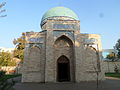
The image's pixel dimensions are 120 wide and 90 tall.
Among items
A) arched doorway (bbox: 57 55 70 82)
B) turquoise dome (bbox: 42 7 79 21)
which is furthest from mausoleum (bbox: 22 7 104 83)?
turquoise dome (bbox: 42 7 79 21)

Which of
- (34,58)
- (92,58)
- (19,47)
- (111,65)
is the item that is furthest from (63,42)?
(111,65)

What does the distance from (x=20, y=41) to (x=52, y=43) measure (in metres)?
17.8

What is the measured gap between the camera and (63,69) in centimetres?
1447

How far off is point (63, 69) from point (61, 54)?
220 centimetres

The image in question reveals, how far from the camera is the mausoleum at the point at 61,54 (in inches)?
493

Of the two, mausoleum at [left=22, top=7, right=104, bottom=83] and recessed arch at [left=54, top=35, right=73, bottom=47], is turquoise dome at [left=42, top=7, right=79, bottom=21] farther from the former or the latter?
recessed arch at [left=54, top=35, right=73, bottom=47]

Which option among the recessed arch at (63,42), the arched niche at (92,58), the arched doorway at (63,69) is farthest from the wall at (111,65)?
the recessed arch at (63,42)

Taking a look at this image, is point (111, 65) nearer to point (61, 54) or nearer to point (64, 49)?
point (64, 49)

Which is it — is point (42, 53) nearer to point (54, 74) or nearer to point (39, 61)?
point (39, 61)

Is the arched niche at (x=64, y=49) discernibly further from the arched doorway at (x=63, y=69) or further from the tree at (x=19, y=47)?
the tree at (x=19, y=47)

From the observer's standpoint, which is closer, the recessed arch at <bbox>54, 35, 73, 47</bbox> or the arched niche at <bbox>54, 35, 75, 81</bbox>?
the arched niche at <bbox>54, 35, 75, 81</bbox>

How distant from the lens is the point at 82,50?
13.7 meters

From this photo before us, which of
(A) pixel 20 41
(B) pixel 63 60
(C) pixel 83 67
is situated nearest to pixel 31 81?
(B) pixel 63 60

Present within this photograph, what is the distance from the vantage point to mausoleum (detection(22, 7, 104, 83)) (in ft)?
41.1
